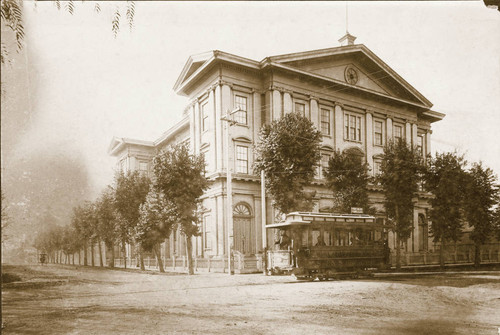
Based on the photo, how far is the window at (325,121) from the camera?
114 feet

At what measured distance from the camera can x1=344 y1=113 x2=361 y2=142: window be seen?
3600cm

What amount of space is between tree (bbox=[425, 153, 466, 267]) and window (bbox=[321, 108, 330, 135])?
8539 mm

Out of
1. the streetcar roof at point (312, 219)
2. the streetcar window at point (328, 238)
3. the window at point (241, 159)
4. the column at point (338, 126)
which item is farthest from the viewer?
the column at point (338, 126)

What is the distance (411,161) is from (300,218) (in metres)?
12.7

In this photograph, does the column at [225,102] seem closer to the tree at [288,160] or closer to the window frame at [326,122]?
the tree at [288,160]

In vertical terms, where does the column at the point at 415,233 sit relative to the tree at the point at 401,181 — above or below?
below

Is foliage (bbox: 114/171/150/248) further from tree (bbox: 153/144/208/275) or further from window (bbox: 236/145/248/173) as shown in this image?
window (bbox: 236/145/248/173)

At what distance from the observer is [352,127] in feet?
120

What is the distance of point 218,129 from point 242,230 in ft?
23.5

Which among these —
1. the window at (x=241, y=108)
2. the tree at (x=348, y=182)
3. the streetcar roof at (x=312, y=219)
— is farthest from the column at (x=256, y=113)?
the streetcar roof at (x=312, y=219)

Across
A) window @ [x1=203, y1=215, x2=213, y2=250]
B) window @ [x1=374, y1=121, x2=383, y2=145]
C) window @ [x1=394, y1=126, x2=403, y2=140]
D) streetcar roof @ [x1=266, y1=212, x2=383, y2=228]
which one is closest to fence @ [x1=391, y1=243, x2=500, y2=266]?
window @ [x1=374, y1=121, x2=383, y2=145]

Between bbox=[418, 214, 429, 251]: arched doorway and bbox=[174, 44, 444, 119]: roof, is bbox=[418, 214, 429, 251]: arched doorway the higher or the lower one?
the lower one

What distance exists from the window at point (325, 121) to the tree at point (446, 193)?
8.54m

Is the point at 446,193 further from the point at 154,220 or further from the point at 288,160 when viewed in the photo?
the point at 154,220
